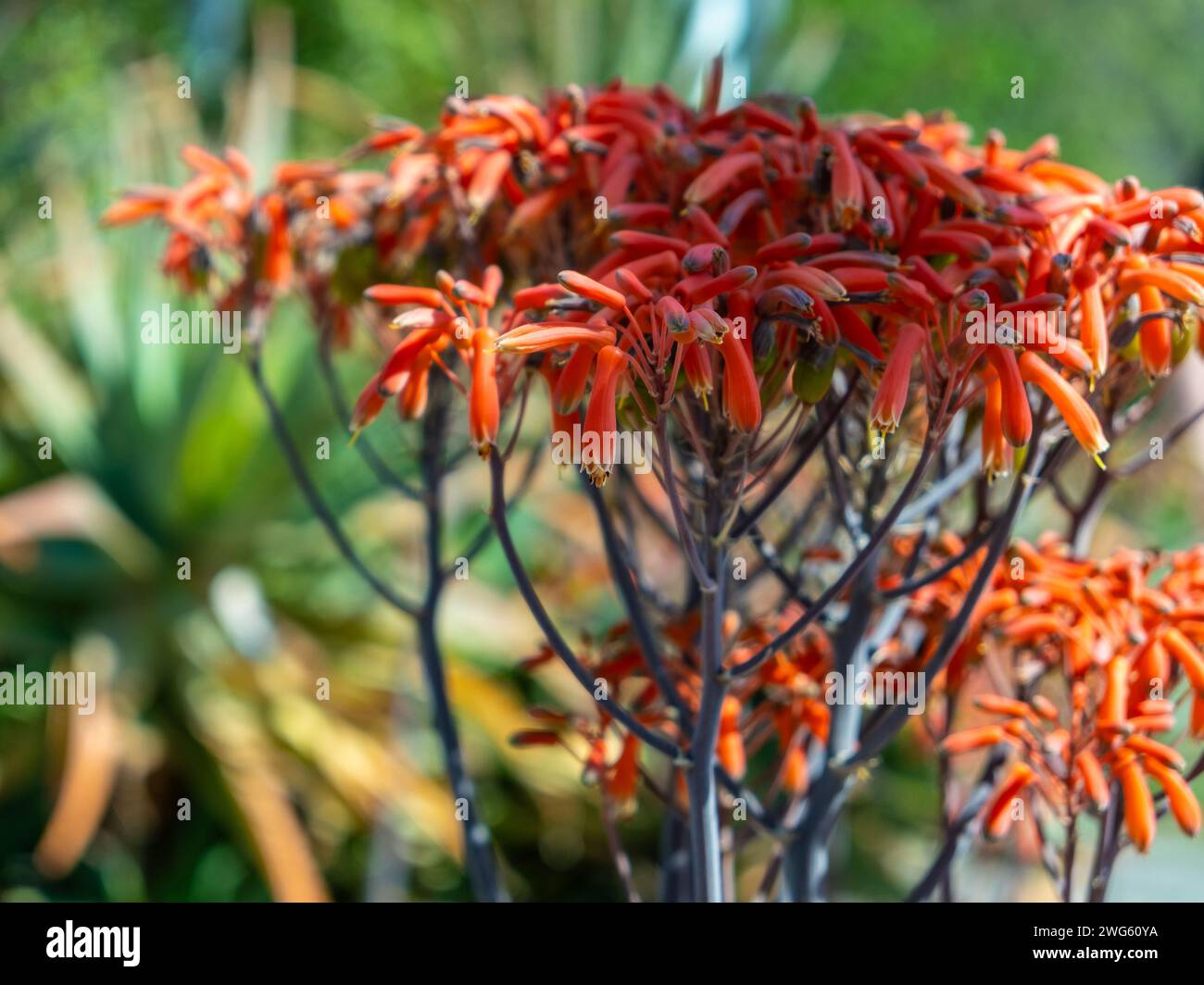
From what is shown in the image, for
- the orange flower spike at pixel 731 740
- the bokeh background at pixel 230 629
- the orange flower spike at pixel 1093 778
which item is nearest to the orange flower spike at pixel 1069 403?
the orange flower spike at pixel 1093 778

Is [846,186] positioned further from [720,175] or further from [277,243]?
[277,243]

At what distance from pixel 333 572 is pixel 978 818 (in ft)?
7.55

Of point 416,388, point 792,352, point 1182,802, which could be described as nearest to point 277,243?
point 416,388

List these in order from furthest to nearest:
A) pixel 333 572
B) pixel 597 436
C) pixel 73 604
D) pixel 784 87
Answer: pixel 784 87
pixel 333 572
pixel 73 604
pixel 597 436

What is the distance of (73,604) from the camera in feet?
10.3

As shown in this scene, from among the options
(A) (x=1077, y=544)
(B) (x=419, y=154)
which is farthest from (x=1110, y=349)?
(B) (x=419, y=154)

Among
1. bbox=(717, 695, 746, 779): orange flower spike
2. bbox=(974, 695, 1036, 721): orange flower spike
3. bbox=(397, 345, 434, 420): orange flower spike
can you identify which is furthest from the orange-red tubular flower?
bbox=(974, 695, 1036, 721): orange flower spike

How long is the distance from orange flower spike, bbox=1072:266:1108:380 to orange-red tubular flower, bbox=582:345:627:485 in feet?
1.26

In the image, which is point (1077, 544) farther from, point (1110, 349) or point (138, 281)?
point (138, 281)

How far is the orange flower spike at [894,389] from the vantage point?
953 millimetres

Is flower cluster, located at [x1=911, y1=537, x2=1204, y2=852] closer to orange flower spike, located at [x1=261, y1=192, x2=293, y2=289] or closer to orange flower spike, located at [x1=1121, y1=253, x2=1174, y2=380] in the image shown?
orange flower spike, located at [x1=1121, y1=253, x2=1174, y2=380]

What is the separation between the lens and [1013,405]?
37.5 inches

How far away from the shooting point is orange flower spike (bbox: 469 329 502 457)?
1.01 m
